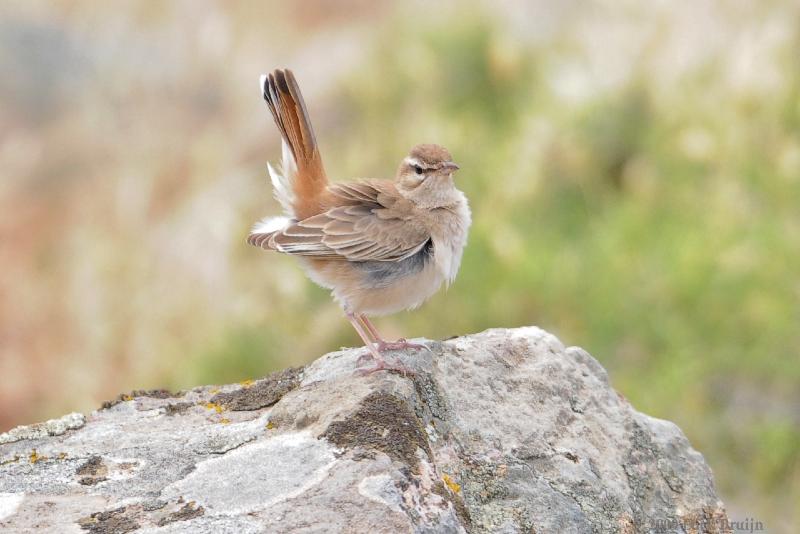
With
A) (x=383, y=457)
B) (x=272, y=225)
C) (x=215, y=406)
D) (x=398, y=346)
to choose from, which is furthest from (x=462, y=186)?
(x=383, y=457)

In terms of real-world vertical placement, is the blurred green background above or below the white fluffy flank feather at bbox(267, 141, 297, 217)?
above

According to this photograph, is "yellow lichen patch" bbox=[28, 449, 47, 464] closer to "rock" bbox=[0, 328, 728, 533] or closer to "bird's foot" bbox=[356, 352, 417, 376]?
"rock" bbox=[0, 328, 728, 533]

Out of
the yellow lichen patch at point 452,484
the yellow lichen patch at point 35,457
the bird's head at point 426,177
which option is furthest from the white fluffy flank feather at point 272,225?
the yellow lichen patch at point 452,484

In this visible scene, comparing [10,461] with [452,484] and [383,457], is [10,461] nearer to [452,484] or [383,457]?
[383,457]

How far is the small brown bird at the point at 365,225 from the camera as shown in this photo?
14.5ft

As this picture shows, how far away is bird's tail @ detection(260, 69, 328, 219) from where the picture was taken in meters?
4.80

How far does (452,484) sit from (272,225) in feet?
6.02

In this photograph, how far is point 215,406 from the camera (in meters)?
3.96

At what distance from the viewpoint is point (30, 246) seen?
11.4 m

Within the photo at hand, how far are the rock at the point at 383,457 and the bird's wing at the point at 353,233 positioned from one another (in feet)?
1.48

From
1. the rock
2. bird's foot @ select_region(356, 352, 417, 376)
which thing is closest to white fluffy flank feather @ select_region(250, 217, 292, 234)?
the rock

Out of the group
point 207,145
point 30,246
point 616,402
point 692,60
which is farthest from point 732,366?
point 30,246

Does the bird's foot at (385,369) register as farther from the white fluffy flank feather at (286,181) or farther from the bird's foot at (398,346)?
the white fluffy flank feather at (286,181)

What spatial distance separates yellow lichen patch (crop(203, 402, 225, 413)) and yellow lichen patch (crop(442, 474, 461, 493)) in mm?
991
